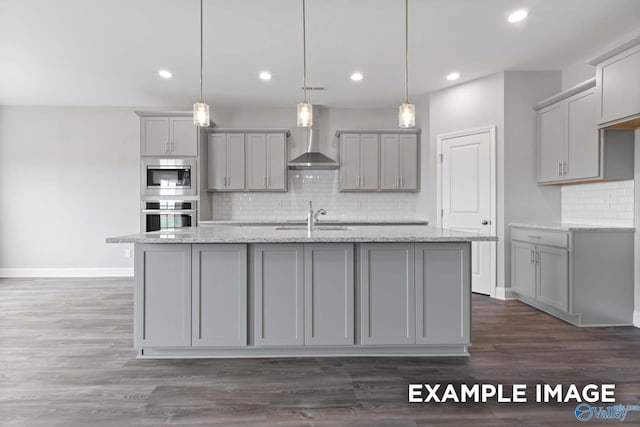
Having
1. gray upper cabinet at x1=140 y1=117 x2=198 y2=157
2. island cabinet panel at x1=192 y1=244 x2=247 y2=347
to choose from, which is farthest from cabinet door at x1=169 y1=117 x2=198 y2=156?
island cabinet panel at x1=192 y1=244 x2=247 y2=347

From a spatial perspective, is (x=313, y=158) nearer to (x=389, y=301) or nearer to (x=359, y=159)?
(x=359, y=159)

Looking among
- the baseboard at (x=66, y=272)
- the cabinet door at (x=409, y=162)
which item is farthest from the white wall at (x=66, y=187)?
the cabinet door at (x=409, y=162)

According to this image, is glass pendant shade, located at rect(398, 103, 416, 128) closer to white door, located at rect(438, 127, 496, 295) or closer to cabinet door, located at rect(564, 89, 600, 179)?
cabinet door, located at rect(564, 89, 600, 179)

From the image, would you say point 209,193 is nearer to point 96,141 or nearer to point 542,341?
point 96,141

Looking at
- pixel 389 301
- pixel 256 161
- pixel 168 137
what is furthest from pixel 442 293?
pixel 168 137

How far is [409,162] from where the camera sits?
18.5ft

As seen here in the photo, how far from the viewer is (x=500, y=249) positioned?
14.8 feet

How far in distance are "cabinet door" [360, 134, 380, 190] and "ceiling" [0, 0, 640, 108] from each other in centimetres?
71

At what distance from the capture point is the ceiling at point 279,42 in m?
3.12

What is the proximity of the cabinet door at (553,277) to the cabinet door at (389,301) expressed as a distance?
1869 millimetres

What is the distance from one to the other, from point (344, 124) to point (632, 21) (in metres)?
3.62

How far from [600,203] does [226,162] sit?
4.80 m

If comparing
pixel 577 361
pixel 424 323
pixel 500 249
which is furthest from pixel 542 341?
pixel 500 249

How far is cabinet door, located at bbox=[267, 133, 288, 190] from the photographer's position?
5.62 m
